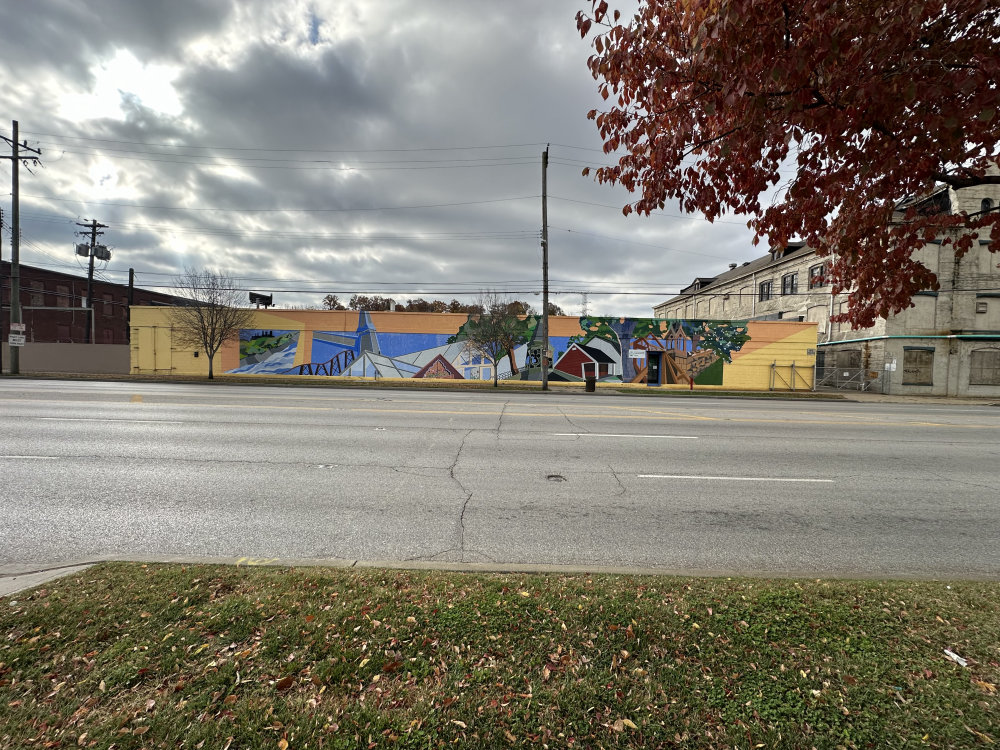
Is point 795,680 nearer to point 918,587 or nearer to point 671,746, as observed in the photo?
point 671,746

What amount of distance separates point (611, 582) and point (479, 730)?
1.73 meters

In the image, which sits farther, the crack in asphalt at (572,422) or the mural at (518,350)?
the mural at (518,350)

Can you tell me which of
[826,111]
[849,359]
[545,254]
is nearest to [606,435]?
[826,111]

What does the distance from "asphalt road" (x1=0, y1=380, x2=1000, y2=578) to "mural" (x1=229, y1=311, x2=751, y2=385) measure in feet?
58.7

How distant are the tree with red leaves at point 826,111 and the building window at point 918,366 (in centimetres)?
3252

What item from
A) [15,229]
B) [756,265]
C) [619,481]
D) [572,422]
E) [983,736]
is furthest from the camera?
[756,265]

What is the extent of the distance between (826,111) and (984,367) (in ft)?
124

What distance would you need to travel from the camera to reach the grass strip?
2113mm

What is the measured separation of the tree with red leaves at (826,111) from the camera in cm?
251

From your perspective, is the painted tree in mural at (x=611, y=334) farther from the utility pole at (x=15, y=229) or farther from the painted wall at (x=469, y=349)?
the utility pole at (x=15, y=229)

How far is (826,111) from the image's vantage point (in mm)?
2998

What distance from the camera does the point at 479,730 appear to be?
6.97 feet

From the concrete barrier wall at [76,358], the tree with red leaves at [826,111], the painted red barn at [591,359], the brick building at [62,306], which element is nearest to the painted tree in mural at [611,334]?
the painted red barn at [591,359]

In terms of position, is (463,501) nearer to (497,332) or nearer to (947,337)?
(497,332)
